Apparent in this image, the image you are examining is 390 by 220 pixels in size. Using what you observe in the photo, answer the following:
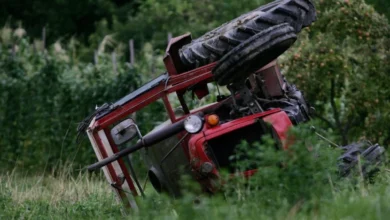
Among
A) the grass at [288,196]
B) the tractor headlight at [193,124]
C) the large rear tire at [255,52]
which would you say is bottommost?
the grass at [288,196]

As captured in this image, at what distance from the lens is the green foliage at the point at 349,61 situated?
17.9 metres

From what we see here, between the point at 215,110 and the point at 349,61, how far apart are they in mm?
6403

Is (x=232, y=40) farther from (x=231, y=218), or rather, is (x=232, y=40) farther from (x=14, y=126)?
(x=14, y=126)

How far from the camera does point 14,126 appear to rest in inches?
820

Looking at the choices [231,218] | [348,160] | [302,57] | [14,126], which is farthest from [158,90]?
[14,126]

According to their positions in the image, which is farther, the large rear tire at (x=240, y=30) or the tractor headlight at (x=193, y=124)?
the large rear tire at (x=240, y=30)

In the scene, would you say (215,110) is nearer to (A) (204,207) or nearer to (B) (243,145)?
(B) (243,145)

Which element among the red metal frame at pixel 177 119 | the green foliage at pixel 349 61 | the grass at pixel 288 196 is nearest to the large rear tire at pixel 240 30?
the red metal frame at pixel 177 119

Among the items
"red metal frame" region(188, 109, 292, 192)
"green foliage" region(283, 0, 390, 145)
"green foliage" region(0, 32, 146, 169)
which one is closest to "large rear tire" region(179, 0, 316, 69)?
"red metal frame" region(188, 109, 292, 192)

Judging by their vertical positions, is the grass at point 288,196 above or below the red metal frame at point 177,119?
below

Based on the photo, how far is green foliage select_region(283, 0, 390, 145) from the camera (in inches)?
703

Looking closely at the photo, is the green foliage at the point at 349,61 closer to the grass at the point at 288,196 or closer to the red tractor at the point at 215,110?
the red tractor at the point at 215,110

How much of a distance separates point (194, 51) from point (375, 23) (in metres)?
6.95

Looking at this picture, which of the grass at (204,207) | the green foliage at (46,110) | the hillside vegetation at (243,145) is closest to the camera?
the grass at (204,207)
